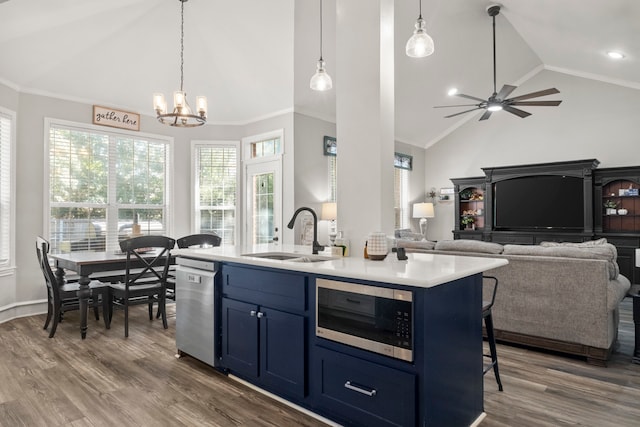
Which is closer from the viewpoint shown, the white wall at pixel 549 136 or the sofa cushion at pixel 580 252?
the sofa cushion at pixel 580 252

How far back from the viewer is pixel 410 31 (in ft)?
17.3

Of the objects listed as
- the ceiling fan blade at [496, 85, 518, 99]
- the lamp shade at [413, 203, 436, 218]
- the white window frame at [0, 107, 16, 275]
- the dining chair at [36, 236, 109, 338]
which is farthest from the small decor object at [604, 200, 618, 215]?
the white window frame at [0, 107, 16, 275]

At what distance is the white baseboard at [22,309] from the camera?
14.4ft

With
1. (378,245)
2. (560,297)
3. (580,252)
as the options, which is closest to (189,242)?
(378,245)

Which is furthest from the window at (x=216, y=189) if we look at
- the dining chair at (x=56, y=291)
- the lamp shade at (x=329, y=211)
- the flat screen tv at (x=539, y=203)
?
the flat screen tv at (x=539, y=203)

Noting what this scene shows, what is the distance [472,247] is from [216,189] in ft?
13.3

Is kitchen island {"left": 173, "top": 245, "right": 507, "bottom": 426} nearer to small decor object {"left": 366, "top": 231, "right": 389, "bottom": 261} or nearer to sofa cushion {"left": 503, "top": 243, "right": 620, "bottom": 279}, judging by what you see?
small decor object {"left": 366, "top": 231, "right": 389, "bottom": 261}

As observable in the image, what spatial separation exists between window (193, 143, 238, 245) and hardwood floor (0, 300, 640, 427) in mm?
2717

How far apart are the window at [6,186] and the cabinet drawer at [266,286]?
3.23 m

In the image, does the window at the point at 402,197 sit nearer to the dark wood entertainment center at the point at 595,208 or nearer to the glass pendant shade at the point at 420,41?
the dark wood entertainment center at the point at 595,208

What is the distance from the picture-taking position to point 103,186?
5297mm

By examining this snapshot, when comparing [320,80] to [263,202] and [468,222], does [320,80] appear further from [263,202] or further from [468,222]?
[468,222]

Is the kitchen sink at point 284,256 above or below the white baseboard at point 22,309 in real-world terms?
above

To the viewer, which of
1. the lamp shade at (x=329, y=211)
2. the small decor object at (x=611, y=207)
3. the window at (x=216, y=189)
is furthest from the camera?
the small decor object at (x=611, y=207)
